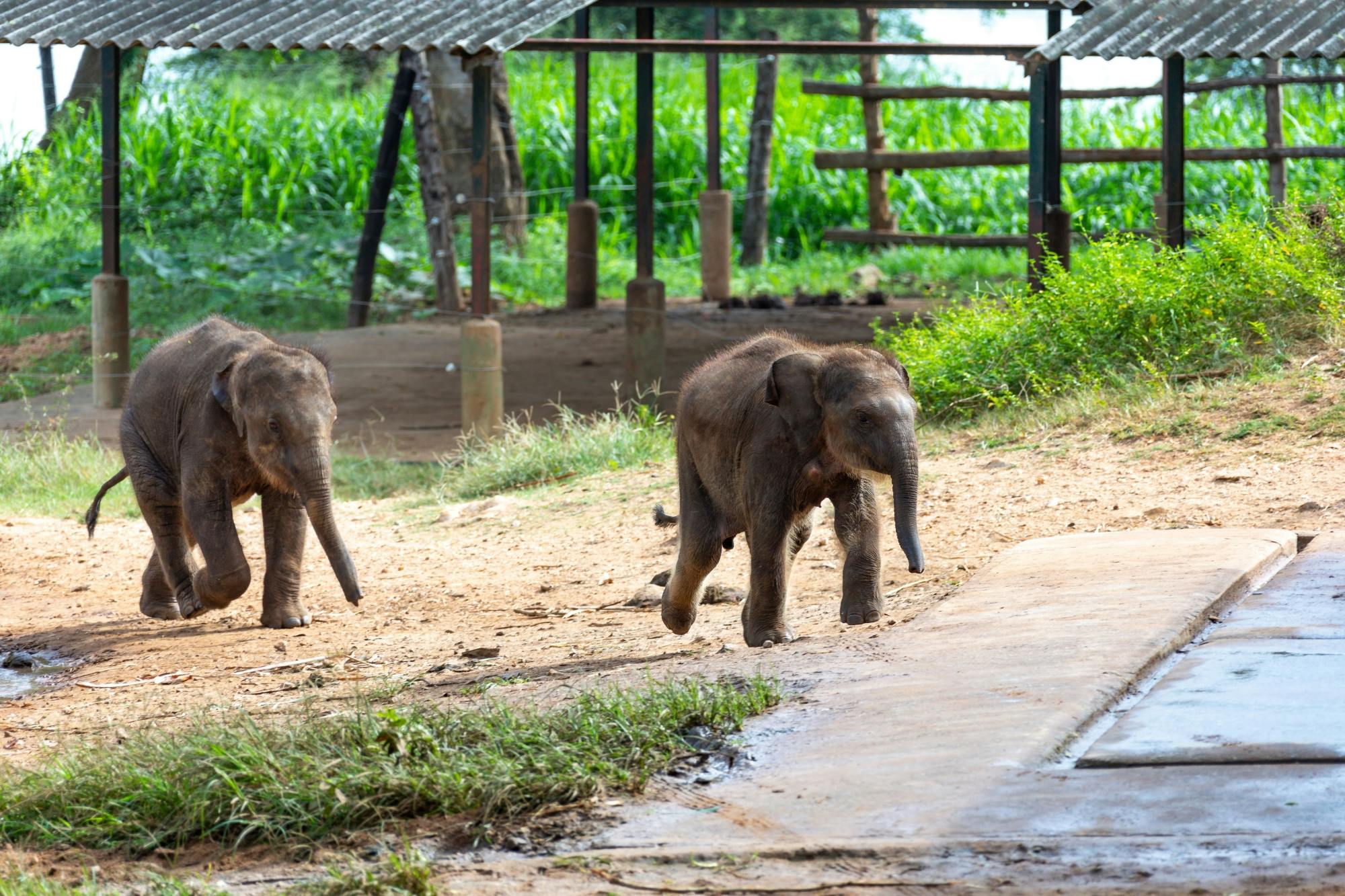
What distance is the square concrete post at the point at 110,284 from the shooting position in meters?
12.4

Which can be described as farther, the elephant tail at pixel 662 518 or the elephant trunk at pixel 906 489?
the elephant tail at pixel 662 518

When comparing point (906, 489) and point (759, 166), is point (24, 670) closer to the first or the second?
point (906, 489)

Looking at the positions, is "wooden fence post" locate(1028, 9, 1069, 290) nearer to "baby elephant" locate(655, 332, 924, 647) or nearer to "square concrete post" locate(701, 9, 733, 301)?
"baby elephant" locate(655, 332, 924, 647)

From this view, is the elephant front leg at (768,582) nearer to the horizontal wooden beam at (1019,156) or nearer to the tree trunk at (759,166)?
the horizontal wooden beam at (1019,156)

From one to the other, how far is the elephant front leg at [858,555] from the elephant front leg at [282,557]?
2538mm

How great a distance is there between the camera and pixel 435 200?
1800 cm

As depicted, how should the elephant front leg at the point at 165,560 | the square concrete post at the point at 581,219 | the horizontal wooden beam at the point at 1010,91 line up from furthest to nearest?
the square concrete post at the point at 581,219 → the horizontal wooden beam at the point at 1010,91 → the elephant front leg at the point at 165,560

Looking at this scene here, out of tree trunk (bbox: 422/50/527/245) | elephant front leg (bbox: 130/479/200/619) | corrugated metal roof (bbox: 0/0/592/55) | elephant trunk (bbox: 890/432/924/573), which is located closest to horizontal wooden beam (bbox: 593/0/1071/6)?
corrugated metal roof (bbox: 0/0/592/55)

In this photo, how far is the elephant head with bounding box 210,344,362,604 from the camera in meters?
6.74

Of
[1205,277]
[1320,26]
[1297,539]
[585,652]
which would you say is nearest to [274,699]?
[585,652]

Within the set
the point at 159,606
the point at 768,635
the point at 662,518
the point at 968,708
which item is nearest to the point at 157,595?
the point at 159,606

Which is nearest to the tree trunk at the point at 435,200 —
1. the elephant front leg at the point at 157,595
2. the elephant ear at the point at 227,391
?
the elephant front leg at the point at 157,595

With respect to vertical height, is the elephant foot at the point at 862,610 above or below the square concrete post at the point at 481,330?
below

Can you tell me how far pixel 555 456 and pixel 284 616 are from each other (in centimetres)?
346
